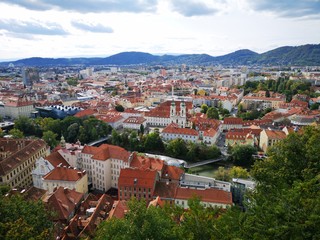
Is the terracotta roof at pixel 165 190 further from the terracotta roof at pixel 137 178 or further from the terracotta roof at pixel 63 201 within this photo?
the terracotta roof at pixel 63 201

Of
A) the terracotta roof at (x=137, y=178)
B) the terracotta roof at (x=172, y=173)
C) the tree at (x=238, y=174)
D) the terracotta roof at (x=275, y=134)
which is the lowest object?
→ the tree at (x=238, y=174)

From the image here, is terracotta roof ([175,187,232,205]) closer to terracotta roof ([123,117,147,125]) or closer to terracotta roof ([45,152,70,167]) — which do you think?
terracotta roof ([45,152,70,167])

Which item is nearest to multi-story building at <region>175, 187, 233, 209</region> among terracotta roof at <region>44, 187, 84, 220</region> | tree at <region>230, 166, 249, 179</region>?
tree at <region>230, 166, 249, 179</region>

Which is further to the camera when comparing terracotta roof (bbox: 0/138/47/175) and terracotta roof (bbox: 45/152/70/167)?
terracotta roof (bbox: 45/152/70/167)

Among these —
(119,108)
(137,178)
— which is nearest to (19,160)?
(137,178)

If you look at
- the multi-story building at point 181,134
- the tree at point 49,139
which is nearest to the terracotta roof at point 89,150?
the tree at point 49,139

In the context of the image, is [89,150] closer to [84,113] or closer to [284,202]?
[284,202]

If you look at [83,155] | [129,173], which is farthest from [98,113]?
[129,173]
